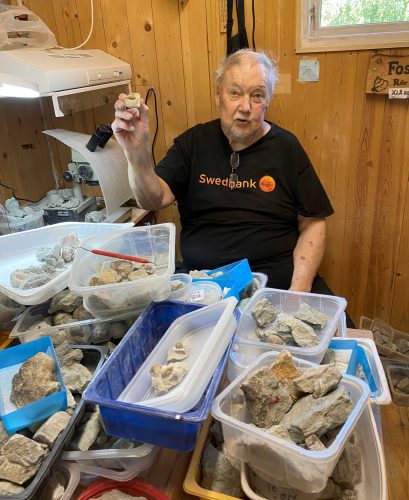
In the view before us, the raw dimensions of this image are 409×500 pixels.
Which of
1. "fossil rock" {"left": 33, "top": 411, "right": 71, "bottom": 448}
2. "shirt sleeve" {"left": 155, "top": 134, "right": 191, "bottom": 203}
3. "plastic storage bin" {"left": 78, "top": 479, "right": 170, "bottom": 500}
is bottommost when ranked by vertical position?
"plastic storage bin" {"left": 78, "top": 479, "right": 170, "bottom": 500}

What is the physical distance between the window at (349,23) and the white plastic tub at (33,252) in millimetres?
1158

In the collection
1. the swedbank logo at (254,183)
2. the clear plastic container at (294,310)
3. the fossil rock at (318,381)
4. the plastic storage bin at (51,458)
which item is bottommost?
the plastic storage bin at (51,458)

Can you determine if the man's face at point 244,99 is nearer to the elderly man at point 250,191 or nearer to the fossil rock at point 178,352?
the elderly man at point 250,191

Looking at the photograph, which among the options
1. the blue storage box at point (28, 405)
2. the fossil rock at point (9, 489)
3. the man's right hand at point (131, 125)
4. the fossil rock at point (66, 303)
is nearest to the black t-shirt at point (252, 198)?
the man's right hand at point (131, 125)

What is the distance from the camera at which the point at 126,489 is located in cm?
76

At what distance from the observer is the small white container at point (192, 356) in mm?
731

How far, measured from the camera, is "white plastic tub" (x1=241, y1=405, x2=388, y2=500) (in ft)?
2.29

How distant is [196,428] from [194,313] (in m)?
0.30

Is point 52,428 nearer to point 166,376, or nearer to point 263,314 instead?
point 166,376

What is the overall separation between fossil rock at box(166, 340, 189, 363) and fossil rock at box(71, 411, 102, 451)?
0.18 m

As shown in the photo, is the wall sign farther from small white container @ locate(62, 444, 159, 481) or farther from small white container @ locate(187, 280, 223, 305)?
small white container @ locate(62, 444, 159, 481)

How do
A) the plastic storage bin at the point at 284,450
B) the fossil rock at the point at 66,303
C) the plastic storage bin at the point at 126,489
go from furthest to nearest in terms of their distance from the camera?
1. the fossil rock at the point at 66,303
2. the plastic storage bin at the point at 126,489
3. the plastic storage bin at the point at 284,450

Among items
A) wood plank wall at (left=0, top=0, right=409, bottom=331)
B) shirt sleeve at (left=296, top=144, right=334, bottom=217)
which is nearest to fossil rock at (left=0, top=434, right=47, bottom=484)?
shirt sleeve at (left=296, top=144, right=334, bottom=217)

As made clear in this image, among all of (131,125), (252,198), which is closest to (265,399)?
(131,125)
